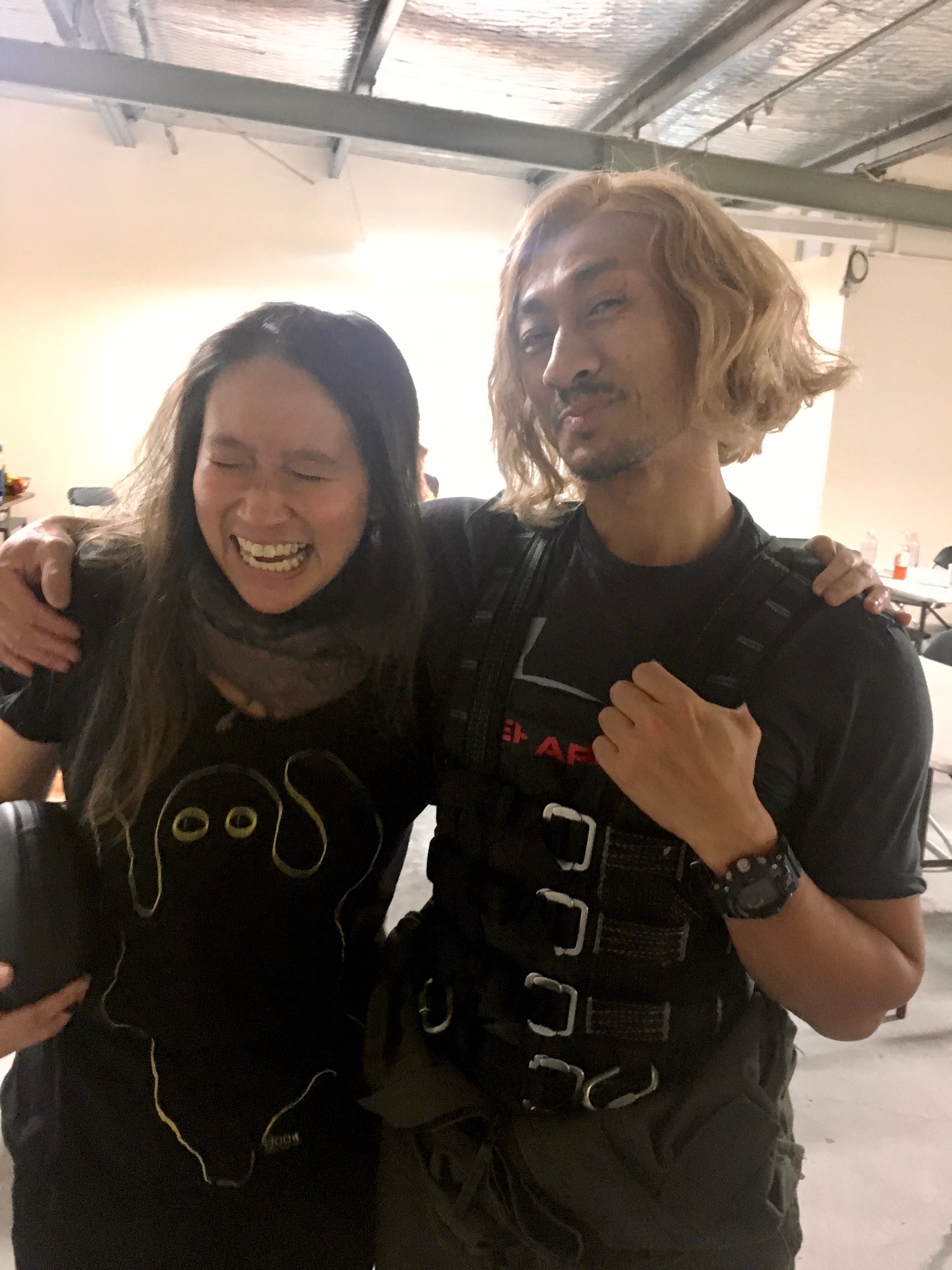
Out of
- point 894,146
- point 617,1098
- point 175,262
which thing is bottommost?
point 617,1098

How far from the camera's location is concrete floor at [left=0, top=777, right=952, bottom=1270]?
1.74 m

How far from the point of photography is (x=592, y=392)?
3.38ft

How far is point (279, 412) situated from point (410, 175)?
523 centimetres

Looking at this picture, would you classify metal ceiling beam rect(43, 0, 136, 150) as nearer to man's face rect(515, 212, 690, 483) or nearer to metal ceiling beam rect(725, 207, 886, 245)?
man's face rect(515, 212, 690, 483)

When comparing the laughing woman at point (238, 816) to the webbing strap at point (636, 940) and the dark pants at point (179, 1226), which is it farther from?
the webbing strap at point (636, 940)

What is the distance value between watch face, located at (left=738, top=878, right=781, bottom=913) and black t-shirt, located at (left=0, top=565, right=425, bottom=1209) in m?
0.41

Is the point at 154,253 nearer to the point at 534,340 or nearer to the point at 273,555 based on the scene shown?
the point at 534,340

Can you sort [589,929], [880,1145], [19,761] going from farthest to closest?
1. [880,1145]
2. [19,761]
3. [589,929]

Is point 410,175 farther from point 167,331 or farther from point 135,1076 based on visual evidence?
point 135,1076

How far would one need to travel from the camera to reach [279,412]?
3.10ft

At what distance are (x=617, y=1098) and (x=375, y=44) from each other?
370 cm

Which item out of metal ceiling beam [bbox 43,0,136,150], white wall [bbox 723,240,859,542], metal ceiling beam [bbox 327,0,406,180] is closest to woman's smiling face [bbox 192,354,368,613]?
metal ceiling beam [bbox 327,0,406,180]

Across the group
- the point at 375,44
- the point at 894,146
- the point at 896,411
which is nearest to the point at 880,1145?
the point at 375,44

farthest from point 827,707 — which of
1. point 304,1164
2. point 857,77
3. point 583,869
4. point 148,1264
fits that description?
point 857,77
